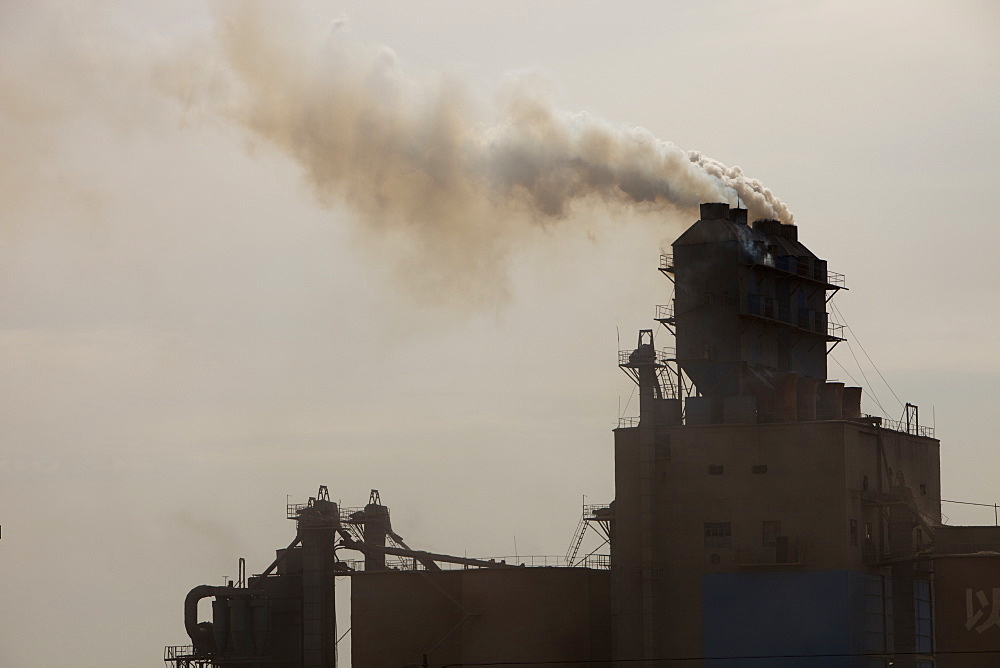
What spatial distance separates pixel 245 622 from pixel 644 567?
21.8 metres

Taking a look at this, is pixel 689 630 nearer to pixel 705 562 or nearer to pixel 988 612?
pixel 705 562

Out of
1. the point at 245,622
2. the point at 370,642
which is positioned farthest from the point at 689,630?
the point at 245,622

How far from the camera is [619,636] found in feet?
279

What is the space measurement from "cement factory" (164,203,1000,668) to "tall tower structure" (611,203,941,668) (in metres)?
0.08

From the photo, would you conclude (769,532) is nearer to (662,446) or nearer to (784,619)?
(784,619)

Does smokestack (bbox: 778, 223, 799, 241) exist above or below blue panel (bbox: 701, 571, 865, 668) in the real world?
above

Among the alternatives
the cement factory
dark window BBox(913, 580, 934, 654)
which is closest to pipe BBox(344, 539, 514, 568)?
the cement factory

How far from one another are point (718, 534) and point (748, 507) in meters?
1.89

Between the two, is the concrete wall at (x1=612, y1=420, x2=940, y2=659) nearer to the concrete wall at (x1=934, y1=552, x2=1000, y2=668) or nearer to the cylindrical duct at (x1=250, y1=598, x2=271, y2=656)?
the concrete wall at (x1=934, y1=552, x2=1000, y2=668)

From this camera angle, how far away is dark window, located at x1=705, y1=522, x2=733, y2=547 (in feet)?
278

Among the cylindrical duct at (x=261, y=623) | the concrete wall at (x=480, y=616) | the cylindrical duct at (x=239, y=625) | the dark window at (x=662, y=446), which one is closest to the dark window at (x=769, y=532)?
the dark window at (x=662, y=446)

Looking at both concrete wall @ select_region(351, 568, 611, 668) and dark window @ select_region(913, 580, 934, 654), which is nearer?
dark window @ select_region(913, 580, 934, 654)

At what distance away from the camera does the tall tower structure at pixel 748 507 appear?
83.2m

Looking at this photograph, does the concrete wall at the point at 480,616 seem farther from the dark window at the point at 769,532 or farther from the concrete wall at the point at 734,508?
the dark window at the point at 769,532
